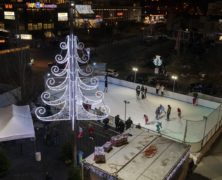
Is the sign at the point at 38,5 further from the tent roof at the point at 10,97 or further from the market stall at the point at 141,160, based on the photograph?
the market stall at the point at 141,160

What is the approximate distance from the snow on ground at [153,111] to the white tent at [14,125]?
6.75 meters

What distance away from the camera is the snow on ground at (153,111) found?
15.8 m

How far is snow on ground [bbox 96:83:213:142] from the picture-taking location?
15.8 metres

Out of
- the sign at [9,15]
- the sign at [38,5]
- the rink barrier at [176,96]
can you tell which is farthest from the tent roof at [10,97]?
the sign at [9,15]

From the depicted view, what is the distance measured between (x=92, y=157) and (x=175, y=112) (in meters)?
10.5

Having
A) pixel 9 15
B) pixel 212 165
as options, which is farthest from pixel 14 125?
pixel 9 15

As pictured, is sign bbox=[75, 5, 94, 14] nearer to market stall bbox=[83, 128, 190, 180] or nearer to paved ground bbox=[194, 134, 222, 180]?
paved ground bbox=[194, 134, 222, 180]

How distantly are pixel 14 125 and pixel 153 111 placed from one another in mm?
10084

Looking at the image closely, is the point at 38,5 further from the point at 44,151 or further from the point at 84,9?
the point at 44,151

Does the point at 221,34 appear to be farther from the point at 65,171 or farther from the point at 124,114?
the point at 65,171

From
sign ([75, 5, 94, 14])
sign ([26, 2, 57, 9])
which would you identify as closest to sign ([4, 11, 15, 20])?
sign ([26, 2, 57, 9])

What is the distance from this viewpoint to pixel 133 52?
45.3 m

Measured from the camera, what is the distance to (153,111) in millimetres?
20562

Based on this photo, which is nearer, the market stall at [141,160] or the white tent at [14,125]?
the market stall at [141,160]
